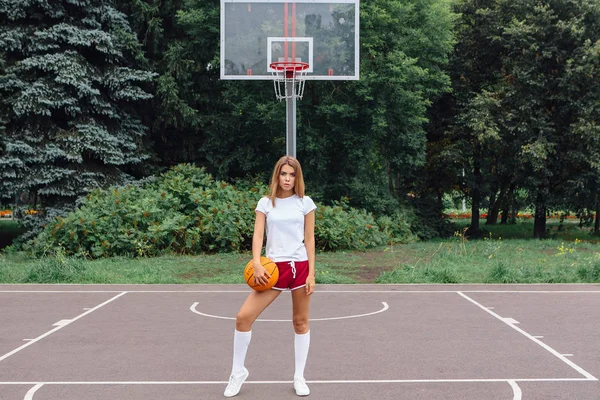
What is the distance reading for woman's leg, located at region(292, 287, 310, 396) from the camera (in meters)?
5.33

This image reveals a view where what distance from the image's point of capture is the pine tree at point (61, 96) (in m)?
20.1

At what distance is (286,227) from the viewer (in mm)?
5273

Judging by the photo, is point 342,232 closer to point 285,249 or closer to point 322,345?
point 322,345

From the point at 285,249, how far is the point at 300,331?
691mm

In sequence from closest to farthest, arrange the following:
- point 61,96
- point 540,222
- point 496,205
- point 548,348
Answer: point 548,348
point 61,96
point 540,222
point 496,205

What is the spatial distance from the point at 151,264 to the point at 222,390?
9339mm

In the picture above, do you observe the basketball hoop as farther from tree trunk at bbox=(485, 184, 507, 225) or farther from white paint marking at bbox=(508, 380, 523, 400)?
tree trunk at bbox=(485, 184, 507, 225)

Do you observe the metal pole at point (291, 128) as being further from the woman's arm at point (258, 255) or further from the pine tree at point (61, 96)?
the pine tree at point (61, 96)

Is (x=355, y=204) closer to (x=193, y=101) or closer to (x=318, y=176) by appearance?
(x=318, y=176)

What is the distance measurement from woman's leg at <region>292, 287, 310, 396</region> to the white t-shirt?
0.99 ft

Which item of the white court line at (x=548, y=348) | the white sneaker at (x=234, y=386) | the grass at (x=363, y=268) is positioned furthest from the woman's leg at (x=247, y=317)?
the grass at (x=363, y=268)

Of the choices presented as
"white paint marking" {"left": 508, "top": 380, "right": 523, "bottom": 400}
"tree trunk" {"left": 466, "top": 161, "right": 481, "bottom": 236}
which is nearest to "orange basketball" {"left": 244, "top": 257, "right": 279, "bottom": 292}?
"white paint marking" {"left": 508, "top": 380, "right": 523, "bottom": 400}

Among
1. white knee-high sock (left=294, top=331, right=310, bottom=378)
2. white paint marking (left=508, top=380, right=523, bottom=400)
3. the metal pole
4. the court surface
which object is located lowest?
the court surface

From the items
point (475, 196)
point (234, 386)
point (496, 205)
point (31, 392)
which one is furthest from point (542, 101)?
point (31, 392)
